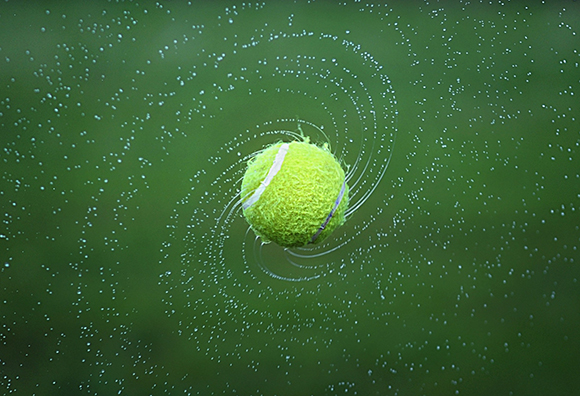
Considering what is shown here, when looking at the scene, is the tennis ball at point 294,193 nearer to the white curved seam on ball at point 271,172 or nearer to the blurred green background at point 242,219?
the white curved seam on ball at point 271,172

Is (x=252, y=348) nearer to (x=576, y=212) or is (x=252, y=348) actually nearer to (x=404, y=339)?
(x=404, y=339)

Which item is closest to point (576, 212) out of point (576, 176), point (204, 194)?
point (576, 176)

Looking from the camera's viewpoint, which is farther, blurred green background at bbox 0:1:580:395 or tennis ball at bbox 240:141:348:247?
blurred green background at bbox 0:1:580:395

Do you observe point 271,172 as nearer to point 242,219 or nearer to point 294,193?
point 294,193

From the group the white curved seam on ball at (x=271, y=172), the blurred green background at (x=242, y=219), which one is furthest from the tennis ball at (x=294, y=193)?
Answer: the blurred green background at (x=242, y=219)

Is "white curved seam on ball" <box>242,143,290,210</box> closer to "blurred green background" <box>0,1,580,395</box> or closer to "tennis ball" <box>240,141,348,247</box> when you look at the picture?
"tennis ball" <box>240,141,348,247</box>

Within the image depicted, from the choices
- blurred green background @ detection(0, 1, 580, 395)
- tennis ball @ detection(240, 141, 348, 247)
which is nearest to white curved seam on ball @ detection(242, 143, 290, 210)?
tennis ball @ detection(240, 141, 348, 247)

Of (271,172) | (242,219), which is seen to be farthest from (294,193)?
(242,219)
